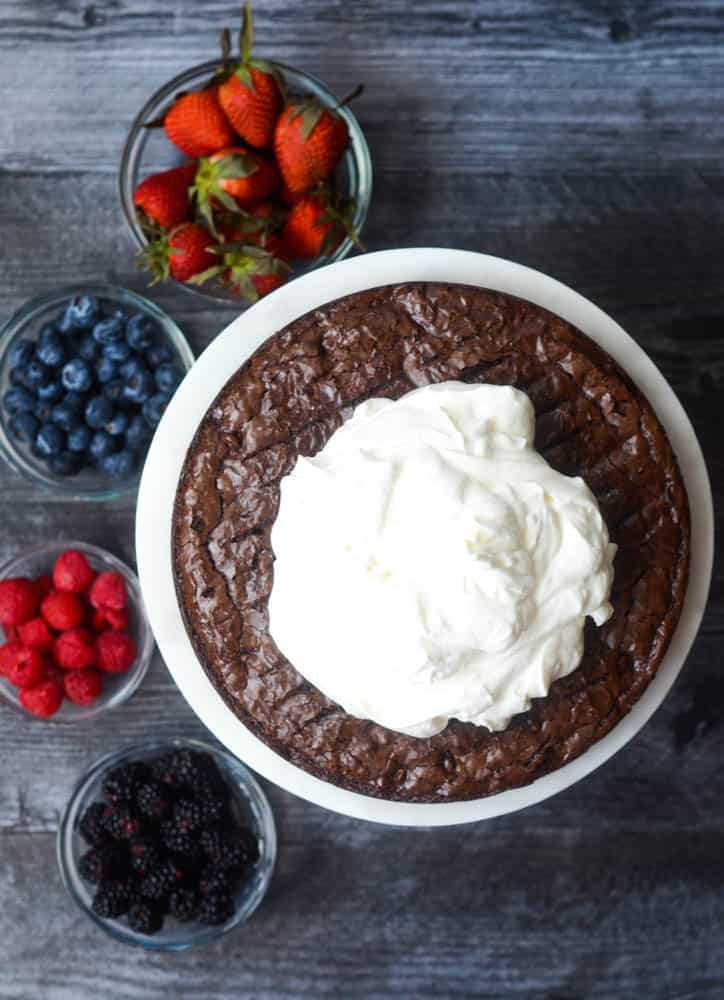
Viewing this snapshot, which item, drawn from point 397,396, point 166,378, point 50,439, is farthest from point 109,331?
point 397,396

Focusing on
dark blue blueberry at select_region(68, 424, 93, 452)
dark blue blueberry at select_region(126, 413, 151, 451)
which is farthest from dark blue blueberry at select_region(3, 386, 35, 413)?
dark blue blueberry at select_region(126, 413, 151, 451)

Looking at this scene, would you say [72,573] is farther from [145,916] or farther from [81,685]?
[145,916]

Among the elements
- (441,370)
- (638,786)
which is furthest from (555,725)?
(638,786)

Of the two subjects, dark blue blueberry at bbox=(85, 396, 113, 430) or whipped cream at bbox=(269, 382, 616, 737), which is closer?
whipped cream at bbox=(269, 382, 616, 737)

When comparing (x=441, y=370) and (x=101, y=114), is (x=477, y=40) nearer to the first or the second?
(x=101, y=114)

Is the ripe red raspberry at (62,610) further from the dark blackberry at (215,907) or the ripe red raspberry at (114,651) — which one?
the dark blackberry at (215,907)

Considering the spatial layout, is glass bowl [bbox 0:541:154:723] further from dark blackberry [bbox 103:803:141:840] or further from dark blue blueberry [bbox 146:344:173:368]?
dark blue blueberry [bbox 146:344:173:368]
